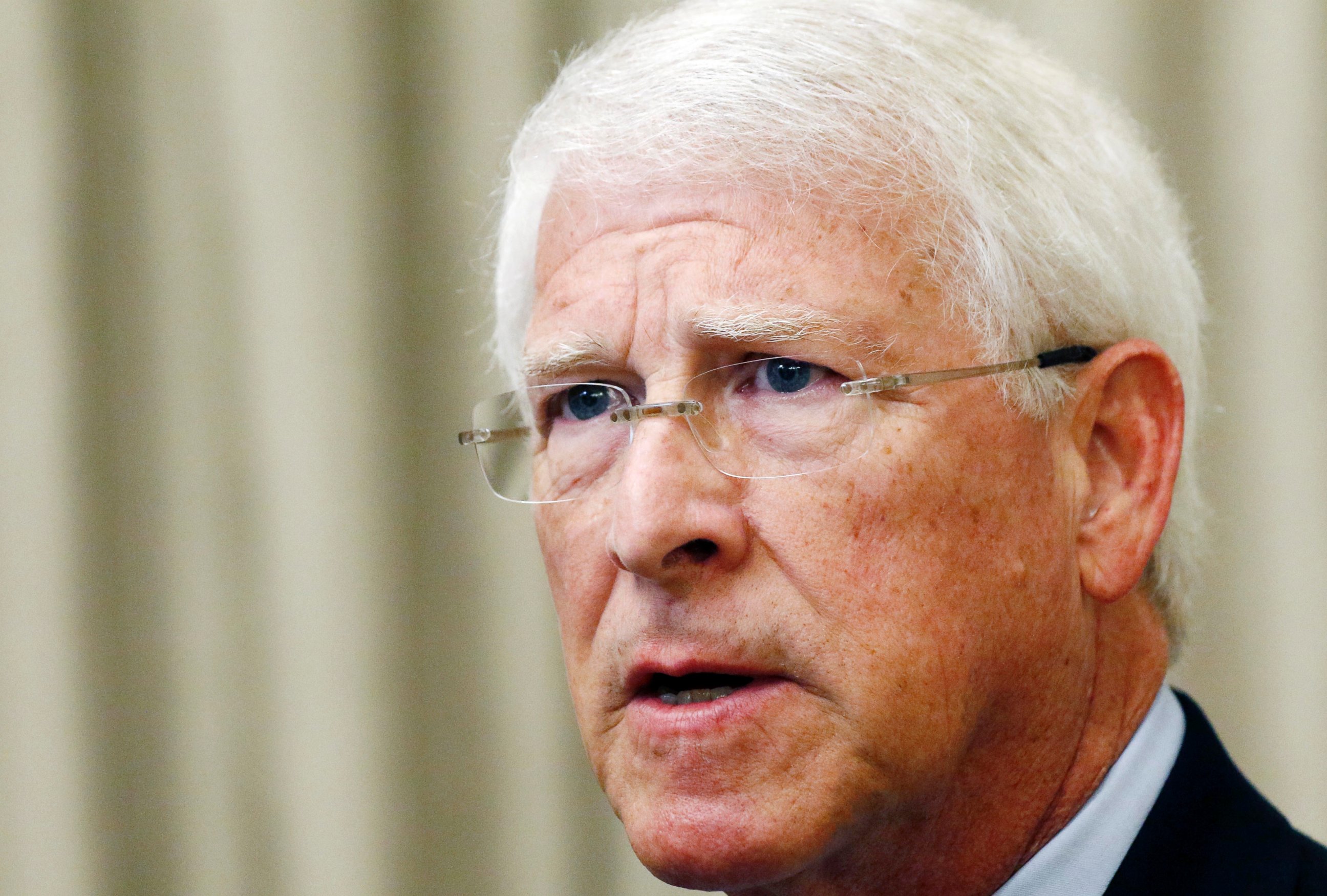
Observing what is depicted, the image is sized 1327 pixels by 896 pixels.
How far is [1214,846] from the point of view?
5.41 feet

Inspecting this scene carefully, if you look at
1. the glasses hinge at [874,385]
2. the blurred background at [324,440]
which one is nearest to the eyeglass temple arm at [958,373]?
the glasses hinge at [874,385]

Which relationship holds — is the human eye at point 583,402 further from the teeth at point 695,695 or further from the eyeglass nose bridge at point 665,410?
the teeth at point 695,695

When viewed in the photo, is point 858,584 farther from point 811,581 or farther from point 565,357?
point 565,357

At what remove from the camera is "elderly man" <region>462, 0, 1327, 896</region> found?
157cm

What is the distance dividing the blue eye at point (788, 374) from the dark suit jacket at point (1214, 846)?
2.68 ft

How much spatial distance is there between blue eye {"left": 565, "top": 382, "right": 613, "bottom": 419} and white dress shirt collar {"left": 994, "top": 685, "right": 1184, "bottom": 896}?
959 millimetres

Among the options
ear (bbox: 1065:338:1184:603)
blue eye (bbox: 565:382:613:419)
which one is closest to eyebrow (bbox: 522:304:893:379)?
blue eye (bbox: 565:382:613:419)

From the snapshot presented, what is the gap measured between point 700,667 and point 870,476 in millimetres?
353

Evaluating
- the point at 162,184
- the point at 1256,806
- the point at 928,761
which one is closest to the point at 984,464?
the point at 928,761

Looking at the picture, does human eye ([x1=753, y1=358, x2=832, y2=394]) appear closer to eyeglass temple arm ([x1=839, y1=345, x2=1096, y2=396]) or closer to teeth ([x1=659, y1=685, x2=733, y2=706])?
eyeglass temple arm ([x1=839, y1=345, x2=1096, y2=396])

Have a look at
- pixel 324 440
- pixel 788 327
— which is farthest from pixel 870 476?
pixel 324 440

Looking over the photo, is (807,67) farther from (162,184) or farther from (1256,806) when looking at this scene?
(162,184)

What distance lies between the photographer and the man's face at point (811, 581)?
1.55 metres

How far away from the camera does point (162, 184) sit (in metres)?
3.20
